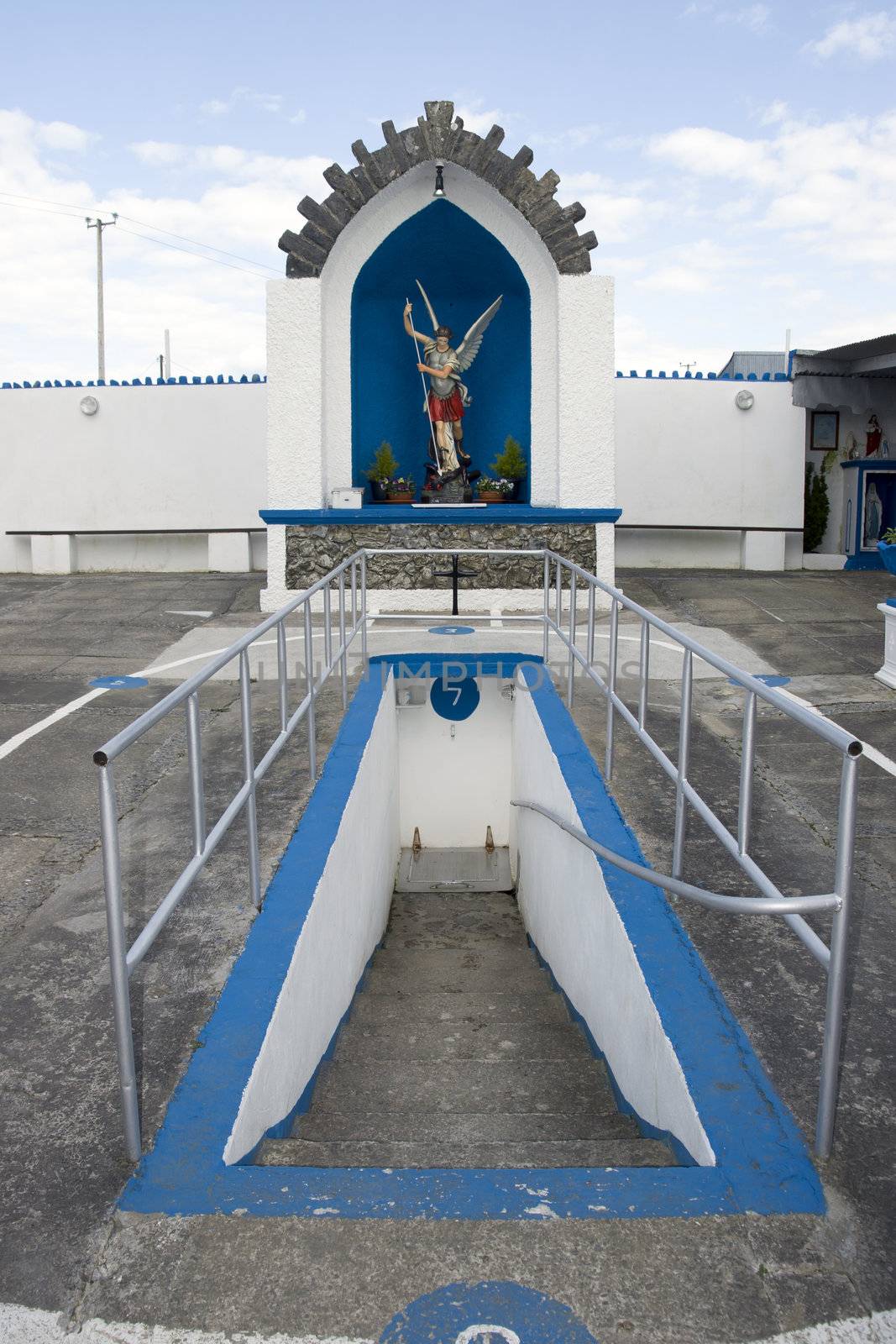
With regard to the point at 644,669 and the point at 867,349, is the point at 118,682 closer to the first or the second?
the point at 644,669

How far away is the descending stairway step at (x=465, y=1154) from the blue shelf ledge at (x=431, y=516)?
8.76 metres

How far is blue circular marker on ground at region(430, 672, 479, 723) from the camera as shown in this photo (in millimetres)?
8891

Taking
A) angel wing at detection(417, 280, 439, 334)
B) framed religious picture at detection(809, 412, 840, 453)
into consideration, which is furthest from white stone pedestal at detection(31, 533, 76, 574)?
framed religious picture at detection(809, 412, 840, 453)

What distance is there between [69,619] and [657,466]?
8629mm

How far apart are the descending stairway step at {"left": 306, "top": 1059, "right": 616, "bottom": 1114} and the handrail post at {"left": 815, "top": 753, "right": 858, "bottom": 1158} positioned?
1.47m

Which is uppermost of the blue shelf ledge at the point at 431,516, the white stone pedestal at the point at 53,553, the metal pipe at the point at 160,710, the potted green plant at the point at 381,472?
the potted green plant at the point at 381,472

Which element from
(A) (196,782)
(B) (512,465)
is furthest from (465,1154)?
(B) (512,465)

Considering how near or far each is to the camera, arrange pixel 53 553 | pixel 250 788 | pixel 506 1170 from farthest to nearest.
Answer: pixel 53 553 → pixel 250 788 → pixel 506 1170

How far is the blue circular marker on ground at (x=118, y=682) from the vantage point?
801 cm

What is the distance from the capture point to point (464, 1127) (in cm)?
349

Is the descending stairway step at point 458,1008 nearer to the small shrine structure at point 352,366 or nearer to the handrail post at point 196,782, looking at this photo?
the handrail post at point 196,782

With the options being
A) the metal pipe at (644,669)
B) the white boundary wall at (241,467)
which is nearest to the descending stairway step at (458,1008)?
the metal pipe at (644,669)

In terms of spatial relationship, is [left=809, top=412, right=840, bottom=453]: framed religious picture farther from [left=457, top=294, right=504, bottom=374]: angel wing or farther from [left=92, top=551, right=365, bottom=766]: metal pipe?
[left=92, top=551, right=365, bottom=766]: metal pipe

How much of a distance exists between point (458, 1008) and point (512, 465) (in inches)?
330
